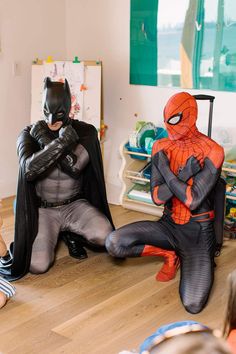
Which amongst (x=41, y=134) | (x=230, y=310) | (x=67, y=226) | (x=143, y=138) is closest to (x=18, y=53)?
(x=143, y=138)

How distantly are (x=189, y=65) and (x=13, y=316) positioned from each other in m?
2.23

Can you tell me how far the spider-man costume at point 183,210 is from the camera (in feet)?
8.06

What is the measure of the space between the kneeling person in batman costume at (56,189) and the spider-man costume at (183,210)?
1.07 ft

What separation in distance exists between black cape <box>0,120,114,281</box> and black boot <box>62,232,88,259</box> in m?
0.28

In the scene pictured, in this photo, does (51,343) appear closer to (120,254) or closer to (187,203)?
(120,254)

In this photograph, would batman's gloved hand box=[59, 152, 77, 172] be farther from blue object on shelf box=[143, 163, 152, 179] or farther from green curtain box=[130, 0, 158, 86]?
green curtain box=[130, 0, 158, 86]

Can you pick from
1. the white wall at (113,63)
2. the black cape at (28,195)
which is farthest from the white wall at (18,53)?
the black cape at (28,195)

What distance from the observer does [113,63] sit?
4152 mm

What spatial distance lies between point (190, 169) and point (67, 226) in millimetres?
893

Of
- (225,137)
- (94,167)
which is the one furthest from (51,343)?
(225,137)

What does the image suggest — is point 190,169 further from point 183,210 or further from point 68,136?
point 68,136

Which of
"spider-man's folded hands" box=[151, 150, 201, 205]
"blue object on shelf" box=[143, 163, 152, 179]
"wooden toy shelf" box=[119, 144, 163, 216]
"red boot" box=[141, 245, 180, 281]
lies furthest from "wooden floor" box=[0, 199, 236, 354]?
"blue object on shelf" box=[143, 163, 152, 179]

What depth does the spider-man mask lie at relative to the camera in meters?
2.52

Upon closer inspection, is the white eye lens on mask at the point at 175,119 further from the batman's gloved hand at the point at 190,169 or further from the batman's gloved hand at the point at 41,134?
the batman's gloved hand at the point at 41,134
